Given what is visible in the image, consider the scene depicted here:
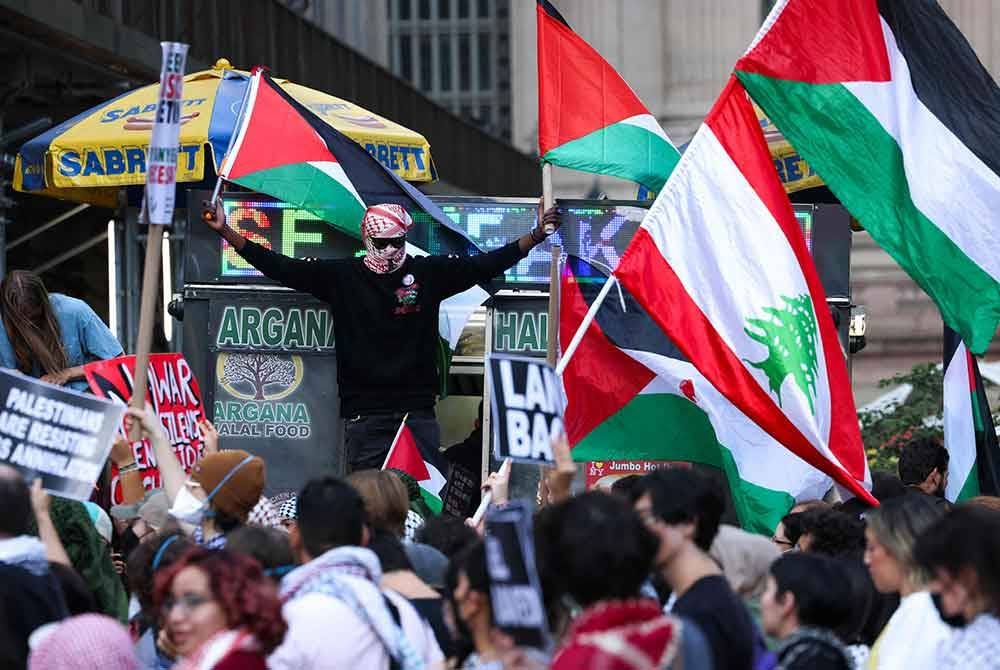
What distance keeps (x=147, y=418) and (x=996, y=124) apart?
154 inches

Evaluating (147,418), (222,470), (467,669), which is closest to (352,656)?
(467,669)

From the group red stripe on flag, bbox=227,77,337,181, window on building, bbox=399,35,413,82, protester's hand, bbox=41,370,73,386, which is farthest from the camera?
window on building, bbox=399,35,413,82

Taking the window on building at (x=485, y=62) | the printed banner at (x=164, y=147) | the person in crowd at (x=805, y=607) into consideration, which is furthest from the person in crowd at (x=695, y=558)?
the window on building at (x=485, y=62)

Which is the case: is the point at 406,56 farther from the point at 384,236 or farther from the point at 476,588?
the point at 476,588

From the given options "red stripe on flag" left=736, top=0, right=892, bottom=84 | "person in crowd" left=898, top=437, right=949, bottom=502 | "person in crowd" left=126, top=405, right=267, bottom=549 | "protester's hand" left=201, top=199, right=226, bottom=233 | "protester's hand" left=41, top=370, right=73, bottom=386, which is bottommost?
"person in crowd" left=898, top=437, right=949, bottom=502

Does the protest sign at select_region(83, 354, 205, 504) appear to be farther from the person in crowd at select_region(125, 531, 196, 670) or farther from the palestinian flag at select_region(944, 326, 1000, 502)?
the palestinian flag at select_region(944, 326, 1000, 502)

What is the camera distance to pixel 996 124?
8.57 meters

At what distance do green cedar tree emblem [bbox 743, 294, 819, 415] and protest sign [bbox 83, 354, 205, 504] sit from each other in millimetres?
2221

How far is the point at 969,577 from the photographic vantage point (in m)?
A: 5.08

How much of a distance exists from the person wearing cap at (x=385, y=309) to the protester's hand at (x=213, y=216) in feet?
0.26

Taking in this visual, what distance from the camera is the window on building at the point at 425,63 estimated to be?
7594cm

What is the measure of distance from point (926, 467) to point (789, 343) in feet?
5.29

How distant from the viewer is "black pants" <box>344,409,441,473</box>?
9.42 metres

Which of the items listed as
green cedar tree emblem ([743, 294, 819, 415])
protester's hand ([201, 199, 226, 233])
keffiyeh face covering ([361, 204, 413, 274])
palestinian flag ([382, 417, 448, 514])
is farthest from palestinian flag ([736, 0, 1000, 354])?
protester's hand ([201, 199, 226, 233])
